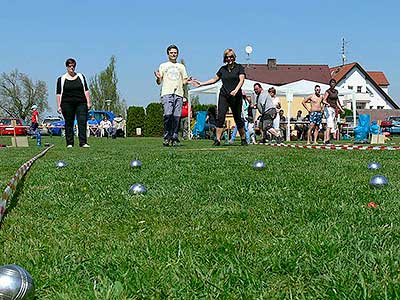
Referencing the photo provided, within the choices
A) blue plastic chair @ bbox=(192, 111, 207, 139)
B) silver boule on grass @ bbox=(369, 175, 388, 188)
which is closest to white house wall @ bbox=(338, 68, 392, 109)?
blue plastic chair @ bbox=(192, 111, 207, 139)

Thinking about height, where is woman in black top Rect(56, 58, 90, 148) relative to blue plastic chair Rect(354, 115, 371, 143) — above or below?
above

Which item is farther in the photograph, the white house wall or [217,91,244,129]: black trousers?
the white house wall

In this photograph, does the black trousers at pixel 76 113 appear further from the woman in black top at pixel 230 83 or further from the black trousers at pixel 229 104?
the black trousers at pixel 229 104

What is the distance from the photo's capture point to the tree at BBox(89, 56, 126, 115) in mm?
74188

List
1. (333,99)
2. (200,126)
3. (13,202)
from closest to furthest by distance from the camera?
(13,202) < (333,99) < (200,126)

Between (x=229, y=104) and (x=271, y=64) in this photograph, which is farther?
(x=271, y=64)

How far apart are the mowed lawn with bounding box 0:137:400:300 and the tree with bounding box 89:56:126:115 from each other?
231 feet

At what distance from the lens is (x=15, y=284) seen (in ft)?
5.97

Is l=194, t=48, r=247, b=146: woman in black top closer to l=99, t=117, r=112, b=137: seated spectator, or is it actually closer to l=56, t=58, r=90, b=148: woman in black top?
l=56, t=58, r=90, b=148: woman in black top

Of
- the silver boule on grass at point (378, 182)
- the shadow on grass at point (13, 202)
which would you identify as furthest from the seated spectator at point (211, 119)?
the silver boule on grass at point (378, 182)

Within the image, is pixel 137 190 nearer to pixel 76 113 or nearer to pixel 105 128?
pixel 76 113

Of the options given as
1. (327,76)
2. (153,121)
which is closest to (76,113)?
(153,121)

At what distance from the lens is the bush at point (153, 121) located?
141 feet

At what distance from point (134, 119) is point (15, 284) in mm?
42571
